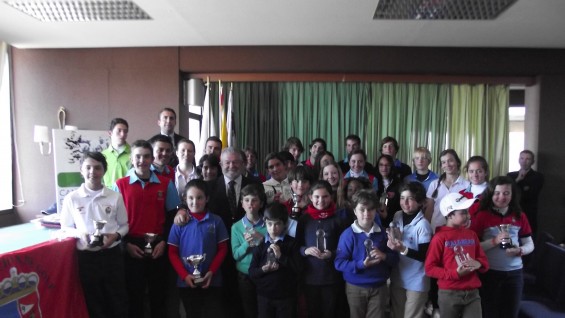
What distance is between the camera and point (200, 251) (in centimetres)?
256

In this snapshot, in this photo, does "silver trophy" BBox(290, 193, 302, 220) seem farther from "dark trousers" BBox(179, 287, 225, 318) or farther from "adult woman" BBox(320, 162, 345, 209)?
"dark trousers" BBox(179, 287, 225, 318)

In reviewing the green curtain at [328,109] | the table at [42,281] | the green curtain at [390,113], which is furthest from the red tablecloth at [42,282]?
Answer: the green curtain at [328,109]

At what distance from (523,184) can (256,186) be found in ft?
12.9

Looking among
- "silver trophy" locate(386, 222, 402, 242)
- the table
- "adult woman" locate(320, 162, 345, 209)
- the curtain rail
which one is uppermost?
the curtain rail

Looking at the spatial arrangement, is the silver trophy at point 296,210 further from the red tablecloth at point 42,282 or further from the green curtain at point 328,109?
the green curtain at point 328,109

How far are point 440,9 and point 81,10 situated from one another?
146 inches

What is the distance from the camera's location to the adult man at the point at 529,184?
466 centimetres

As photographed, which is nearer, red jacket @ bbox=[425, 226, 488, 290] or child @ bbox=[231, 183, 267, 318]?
red jacket @ bbox=[425, 226, 488, 290]

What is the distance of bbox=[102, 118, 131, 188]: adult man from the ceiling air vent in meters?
2.78

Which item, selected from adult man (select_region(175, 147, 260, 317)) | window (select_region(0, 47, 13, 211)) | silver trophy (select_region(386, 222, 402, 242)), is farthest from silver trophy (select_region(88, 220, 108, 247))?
window (select_region(0, 47, 13, 211))

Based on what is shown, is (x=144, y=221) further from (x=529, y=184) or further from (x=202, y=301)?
(x=529, y=184)

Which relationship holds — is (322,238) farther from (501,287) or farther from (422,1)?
(422,1)

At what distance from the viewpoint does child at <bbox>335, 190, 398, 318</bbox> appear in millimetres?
2436

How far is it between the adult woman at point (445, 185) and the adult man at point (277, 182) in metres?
1.29
